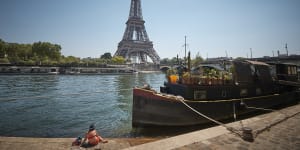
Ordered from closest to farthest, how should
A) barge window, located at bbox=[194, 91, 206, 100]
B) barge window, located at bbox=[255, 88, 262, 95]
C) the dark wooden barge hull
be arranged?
the dark wooden barge hull
barge window, located at bbox=[194, 91, 206, 100]
barge window, located at bbox=[255, 88, 262, 95]

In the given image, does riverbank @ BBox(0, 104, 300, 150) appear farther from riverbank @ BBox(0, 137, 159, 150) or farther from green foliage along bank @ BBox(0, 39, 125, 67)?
green foliage along bank @ BBox(0, 39, 125, 67)

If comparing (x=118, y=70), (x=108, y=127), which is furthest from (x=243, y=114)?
(x=118, y=70)

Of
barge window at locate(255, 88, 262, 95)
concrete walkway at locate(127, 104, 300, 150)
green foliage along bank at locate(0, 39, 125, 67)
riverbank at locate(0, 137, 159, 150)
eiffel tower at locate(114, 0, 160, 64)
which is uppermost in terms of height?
eiffel tower at locate(114, 0, 160, 64)

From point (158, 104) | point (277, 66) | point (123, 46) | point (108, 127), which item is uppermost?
point (123, 46)

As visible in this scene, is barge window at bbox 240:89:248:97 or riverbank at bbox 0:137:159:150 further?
barge window at bbox 240:89:248:97

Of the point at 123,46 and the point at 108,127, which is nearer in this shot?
the point at 108,127

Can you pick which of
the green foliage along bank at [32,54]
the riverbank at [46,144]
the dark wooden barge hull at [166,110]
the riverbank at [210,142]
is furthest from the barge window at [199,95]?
the green foliage along bank at [32,54]

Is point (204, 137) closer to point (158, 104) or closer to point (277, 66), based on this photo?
point (158, 104)

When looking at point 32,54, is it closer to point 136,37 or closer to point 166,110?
point 136,37

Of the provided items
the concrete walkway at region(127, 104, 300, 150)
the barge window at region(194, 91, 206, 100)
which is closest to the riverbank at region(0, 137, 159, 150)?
the concrete walkway at region(127, 104, 300, 150)

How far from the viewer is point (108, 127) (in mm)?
9727

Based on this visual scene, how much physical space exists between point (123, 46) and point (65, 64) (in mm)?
29845

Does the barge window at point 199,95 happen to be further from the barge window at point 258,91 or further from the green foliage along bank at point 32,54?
the green foliage along bank at point 32,54

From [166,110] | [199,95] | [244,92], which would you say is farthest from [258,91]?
[166,110]
